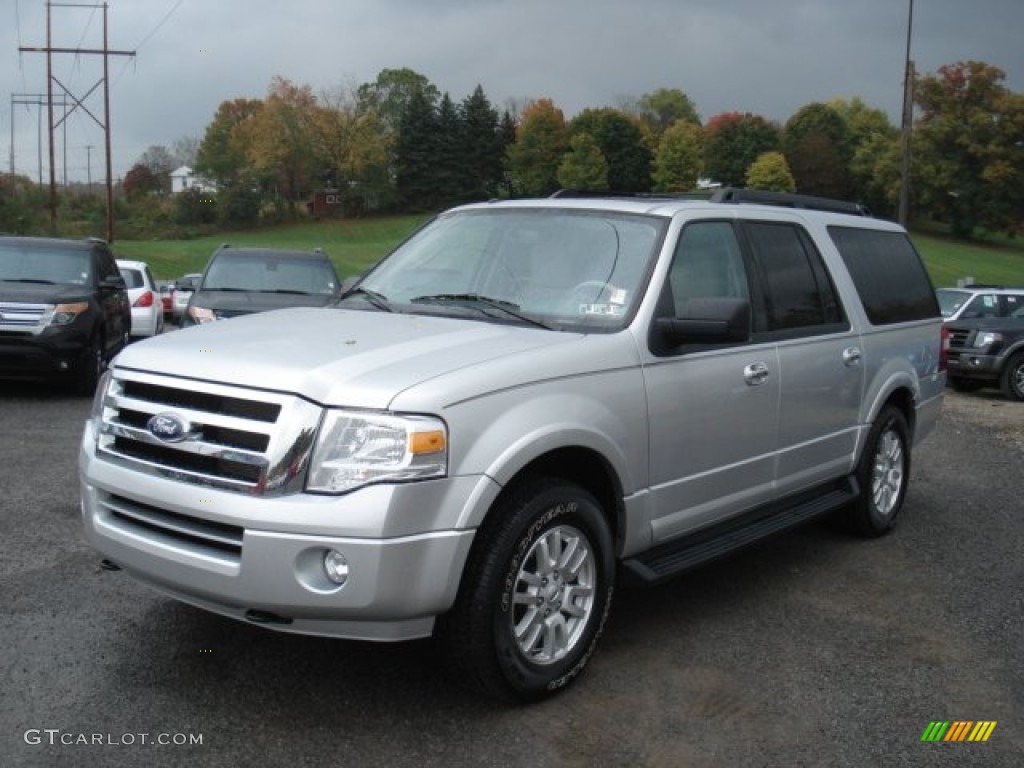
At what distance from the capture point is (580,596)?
165 inches

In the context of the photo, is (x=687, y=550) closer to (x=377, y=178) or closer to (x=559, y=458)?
(x=559, y=458)

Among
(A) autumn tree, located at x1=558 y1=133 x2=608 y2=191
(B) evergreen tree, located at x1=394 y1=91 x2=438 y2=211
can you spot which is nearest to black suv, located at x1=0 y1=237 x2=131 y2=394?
(A) autumn tree, located at x1=558 y1=133 x2=608 y2=191

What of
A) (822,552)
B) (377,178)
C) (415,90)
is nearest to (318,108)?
(377,178)

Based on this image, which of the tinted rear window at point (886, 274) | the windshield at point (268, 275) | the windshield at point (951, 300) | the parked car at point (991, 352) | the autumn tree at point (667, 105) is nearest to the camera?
the tinted rear window at point (886, 274)

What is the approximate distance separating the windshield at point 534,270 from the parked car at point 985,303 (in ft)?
43.5

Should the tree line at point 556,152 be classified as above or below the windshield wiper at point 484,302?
above

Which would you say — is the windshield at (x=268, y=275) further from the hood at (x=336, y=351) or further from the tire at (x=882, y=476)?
the hood at (x=336, y=351)

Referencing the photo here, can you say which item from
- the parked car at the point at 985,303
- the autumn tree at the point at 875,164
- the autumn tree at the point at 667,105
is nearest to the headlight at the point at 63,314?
the parked car at the point at 985,303

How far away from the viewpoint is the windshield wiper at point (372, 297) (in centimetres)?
503

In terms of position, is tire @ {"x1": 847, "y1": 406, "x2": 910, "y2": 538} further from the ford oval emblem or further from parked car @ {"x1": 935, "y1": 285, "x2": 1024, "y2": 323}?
parked car @ {"x1": 935, "y1": 285, "x2": 1024, "y2": 323}

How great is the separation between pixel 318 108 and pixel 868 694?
340 feet

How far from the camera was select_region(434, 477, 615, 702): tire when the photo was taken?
3746 mm

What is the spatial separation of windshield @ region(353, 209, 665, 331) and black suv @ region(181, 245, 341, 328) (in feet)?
24.5

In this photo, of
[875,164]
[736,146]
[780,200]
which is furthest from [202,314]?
[736,146]
